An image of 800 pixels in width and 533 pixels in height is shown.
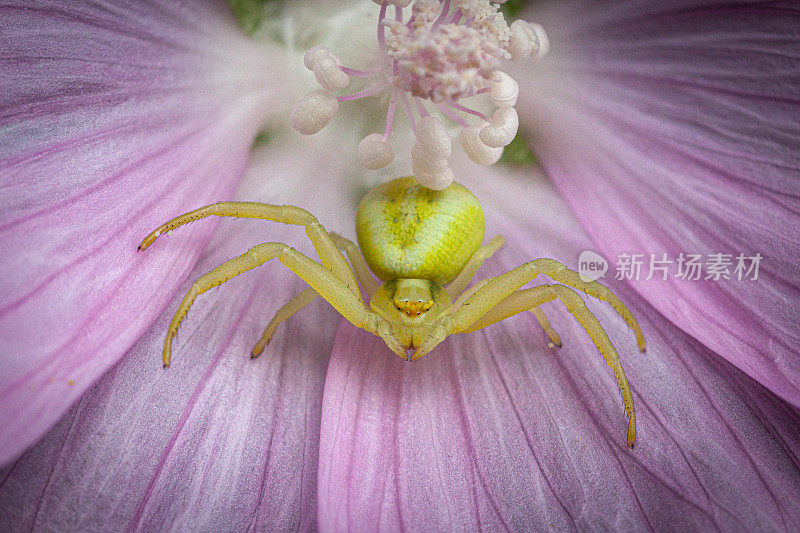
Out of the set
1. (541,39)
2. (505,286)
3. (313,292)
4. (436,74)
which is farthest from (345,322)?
(541,39)

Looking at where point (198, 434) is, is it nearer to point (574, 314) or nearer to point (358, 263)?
point (358, 263)

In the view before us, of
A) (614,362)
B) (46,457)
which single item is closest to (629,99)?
(614,362)

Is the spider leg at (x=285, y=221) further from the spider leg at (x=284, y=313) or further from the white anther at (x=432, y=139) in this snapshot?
the white anther at (x=432, y=139)

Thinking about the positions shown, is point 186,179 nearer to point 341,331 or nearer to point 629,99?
point 341,331

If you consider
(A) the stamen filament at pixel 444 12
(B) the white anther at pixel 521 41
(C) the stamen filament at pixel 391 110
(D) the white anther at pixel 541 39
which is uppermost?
(D) the white anther at pixel 541 39

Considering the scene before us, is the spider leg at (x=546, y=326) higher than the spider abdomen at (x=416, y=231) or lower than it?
lower

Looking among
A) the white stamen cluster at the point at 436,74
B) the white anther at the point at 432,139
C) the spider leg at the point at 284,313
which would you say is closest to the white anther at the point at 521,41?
the white stamen cluster at the point at 436,74
